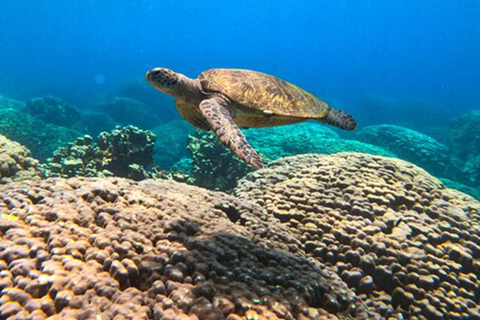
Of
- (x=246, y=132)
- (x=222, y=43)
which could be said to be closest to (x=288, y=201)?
(x=246, y=132)

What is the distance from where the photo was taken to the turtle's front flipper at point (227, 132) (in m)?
3.08

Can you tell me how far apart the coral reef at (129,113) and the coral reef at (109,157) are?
12.9 metres

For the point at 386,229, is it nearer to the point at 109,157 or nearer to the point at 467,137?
the point at 109,157

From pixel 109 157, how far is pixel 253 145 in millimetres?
5176

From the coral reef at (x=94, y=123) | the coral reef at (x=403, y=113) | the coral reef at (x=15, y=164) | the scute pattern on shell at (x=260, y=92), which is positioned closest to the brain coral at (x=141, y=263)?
the scute pattern on shell at (x=260, y=92)

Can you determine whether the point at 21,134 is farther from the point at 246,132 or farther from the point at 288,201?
the point at 288,201

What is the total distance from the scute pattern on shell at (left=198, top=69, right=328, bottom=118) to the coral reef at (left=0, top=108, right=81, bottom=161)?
31.2ft

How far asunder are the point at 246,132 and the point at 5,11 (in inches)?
4409

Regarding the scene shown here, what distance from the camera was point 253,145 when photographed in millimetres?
10531

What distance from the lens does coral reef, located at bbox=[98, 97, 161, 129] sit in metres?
20.9

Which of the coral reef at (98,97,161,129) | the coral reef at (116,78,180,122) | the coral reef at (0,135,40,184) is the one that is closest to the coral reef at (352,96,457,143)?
the coral reef at (116,78,180,122)

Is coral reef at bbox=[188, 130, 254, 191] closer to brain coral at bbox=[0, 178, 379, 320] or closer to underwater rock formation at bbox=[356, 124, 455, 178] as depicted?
brain coral at bbox=[0, 178, 379, 320]

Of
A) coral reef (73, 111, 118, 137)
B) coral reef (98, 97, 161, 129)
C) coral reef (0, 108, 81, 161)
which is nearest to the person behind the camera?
coral reef (0, 108, 81, 161)

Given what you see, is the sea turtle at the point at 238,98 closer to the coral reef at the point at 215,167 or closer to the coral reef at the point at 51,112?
the coral reef at the point at 215,167
